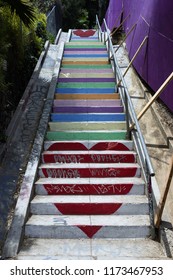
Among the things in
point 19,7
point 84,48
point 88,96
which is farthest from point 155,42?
point 84,48

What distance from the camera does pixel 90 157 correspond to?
6.62 metres

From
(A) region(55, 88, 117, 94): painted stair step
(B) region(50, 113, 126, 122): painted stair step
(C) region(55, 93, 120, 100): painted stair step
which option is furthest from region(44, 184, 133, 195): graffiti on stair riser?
(A) region(55, 88, 117, 94): painted stair step

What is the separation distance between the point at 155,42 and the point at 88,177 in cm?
399

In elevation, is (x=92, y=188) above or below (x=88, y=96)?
below

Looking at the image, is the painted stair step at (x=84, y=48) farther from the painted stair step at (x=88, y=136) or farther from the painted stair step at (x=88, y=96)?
the painted stair step at (x=88, y=136)

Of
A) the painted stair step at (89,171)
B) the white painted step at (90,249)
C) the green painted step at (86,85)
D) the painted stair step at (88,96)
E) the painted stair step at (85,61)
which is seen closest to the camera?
the white painted step at (90,249)

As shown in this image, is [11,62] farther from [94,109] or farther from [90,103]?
[94,109]

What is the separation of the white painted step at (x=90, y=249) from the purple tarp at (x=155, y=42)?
11.0 ft

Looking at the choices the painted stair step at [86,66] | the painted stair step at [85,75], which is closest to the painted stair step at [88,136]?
the painted stair step at [85,75]

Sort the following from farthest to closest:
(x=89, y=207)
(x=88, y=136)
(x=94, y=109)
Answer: (x=94, y=109)
(x=88, y=136)
(x=89, y=207)

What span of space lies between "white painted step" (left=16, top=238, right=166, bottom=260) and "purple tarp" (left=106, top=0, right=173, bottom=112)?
3.34 metres

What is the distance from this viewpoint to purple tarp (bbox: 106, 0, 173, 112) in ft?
24.0

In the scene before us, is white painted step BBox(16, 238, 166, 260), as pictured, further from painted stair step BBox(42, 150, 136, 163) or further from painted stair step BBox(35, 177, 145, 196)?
painted stair step BBox(42, 150, 136, 163)

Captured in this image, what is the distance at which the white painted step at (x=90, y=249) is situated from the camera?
472 cm
